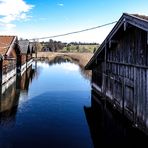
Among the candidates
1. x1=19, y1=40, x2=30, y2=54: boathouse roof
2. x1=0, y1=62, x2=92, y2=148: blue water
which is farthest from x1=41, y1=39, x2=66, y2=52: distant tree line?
x1=0, y1=62, x2=92, y2=148: blue water

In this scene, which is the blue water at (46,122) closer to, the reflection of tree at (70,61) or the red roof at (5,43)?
the red roof at (5,43)

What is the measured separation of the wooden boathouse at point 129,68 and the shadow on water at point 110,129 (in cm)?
39

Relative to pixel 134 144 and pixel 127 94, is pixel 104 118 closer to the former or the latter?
pixel 127 94

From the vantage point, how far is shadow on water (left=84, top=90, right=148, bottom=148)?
455 inches

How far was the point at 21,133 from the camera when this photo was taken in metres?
12.5

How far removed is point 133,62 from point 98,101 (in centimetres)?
775

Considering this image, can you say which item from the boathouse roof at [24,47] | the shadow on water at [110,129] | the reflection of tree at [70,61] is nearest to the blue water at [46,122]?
the shadow on water at [110,129]

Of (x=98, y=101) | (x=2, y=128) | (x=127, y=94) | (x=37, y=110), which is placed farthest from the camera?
(x=98, y=101)

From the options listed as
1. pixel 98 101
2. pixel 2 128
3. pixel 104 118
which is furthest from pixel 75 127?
pixel 98 101

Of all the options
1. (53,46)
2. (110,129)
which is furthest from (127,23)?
(53,46)

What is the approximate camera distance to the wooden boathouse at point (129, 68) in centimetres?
1191

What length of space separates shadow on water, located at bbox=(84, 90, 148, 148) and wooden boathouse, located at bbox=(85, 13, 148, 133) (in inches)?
15.4

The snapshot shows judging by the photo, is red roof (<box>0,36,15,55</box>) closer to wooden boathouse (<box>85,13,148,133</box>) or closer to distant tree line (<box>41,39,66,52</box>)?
wooden boathouse (<box>85,13,148,133</box>)

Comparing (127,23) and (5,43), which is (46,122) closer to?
(127,23)
